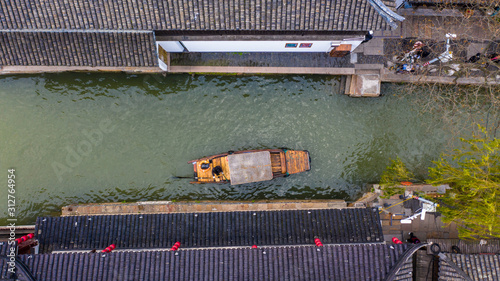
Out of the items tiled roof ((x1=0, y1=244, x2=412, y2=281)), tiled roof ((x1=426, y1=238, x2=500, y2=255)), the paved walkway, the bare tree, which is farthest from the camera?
the paved walkway

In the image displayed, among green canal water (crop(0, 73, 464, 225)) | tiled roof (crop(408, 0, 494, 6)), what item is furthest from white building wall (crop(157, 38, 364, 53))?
tiled roof (crop(408, 0, 494, 6))

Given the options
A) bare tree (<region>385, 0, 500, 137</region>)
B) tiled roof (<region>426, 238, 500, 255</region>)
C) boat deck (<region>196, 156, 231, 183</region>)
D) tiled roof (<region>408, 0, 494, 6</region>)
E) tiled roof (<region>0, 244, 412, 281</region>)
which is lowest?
tiled roof (<region>426, 238, 500, 255</region>)

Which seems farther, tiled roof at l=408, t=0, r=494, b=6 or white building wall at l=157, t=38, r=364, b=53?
tiled roof at l=408, t=0, r=494, b=6

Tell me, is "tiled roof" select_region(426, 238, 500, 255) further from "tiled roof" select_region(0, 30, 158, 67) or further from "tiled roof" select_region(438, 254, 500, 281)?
"tiled roof" select_region(0, 30, 158, 67)

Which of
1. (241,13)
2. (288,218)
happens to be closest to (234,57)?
(241,13)

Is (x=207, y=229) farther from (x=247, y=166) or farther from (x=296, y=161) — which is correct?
(x=296, y=161)

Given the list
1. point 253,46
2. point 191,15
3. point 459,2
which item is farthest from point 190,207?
point 459,2

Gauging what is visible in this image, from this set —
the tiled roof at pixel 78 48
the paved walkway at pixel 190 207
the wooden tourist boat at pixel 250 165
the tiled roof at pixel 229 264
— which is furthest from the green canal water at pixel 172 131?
the tiled roof at pixel 229 264

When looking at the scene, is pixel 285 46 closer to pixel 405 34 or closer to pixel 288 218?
pixel 405 34

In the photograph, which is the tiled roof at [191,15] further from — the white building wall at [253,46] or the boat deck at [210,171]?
the boat deck at [210,171]
